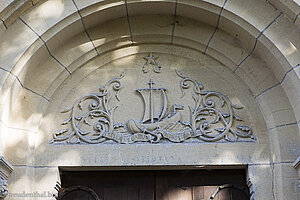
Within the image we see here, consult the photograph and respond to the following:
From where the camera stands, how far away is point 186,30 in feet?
15.7

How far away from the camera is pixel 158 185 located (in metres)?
4.54

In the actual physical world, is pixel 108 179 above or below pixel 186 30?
below

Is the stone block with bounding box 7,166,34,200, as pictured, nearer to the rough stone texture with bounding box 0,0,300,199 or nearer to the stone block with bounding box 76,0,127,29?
the rough stone texture with bounding box 0,0,300,199

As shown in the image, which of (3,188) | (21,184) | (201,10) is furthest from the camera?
(201,10)

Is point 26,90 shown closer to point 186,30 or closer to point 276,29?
point 186,30

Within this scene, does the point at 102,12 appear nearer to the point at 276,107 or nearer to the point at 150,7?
the point at 150,7

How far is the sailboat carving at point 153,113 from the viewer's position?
450 cm

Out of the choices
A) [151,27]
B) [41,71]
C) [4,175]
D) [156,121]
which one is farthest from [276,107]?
[4,175]

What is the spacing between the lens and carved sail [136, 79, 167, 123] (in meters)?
4.55

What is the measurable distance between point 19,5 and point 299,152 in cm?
293

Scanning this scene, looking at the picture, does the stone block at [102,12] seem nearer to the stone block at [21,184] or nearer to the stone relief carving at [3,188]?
the stone block at [21,184]

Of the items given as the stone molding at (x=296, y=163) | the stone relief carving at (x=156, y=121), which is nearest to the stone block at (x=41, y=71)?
the stone relief carving at (x=156, y=121)

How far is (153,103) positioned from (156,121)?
197 mm

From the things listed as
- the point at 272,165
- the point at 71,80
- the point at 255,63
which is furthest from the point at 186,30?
the point at 272,165
